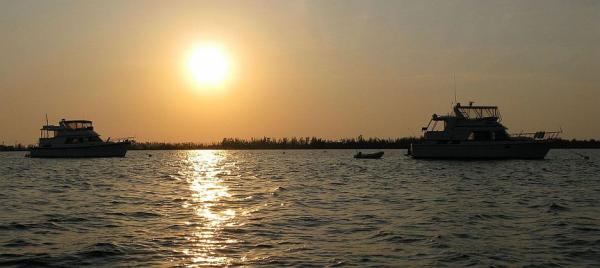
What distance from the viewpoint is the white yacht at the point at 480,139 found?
215ft

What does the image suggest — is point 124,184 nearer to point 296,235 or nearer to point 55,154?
point 296,235

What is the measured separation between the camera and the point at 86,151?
87.3 metres

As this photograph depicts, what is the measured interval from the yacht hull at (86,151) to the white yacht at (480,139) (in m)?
49.2

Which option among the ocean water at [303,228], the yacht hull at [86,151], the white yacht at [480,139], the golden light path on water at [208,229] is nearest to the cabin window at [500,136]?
the white yacht at [480,139]

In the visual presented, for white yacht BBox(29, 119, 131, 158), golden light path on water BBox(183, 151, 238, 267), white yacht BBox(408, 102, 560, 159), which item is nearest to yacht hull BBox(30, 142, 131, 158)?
white yacht BBox(29, 119, 131, 158)

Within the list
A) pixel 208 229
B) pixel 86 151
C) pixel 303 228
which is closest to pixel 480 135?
pixel 303 228

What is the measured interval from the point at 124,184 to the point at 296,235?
23.1 metres

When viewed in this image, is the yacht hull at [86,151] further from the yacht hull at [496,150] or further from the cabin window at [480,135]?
the cabin window at [480,135]

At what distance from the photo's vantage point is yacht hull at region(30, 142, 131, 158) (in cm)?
8725

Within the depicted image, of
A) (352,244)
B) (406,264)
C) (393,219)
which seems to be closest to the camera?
(406,264)

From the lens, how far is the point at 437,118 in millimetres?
68875

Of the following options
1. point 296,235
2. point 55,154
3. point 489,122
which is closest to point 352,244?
point 296,235

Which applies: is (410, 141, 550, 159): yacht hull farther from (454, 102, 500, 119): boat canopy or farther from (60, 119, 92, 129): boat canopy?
(60, 119, 92, 129): boat canopy

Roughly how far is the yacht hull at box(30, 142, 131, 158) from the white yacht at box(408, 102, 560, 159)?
161ft
